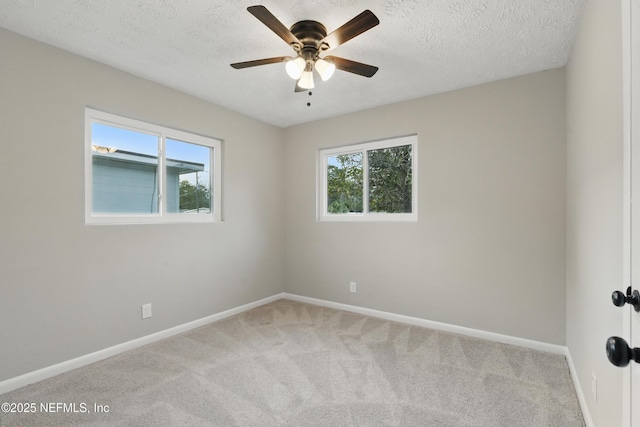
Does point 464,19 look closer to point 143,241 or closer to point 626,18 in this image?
point 626,18

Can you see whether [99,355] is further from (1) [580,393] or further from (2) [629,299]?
(1) [580,393]

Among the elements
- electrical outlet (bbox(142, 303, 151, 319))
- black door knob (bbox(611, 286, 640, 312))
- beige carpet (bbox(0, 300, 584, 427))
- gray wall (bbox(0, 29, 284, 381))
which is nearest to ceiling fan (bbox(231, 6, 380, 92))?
gray wall (bbox(0, 29, 284, 381))

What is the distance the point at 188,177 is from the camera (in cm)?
329

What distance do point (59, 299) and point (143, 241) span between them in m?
0.72

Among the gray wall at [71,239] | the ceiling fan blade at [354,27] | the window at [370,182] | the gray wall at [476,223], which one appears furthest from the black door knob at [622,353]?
the gray wall at [71,239]

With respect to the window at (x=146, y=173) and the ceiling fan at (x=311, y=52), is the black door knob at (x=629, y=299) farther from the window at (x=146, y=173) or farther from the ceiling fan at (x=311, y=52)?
the window at (x=146, y=173)

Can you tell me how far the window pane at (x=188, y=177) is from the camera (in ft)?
10.3

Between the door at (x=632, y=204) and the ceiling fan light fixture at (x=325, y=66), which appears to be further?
the ceiling fan light fixture at (x=325, y=66)

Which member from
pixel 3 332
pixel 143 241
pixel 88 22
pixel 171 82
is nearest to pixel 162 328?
pixel 143 241

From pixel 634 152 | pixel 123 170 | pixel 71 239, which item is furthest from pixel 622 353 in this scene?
pixel 123 170

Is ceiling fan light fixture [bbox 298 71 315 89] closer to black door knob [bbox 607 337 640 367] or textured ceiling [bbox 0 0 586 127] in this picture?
textured ceiling [bbox 0 0 586 127]

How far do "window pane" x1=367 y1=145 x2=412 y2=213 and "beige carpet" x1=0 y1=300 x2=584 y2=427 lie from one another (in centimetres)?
139

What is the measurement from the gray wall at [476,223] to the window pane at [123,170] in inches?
81.0

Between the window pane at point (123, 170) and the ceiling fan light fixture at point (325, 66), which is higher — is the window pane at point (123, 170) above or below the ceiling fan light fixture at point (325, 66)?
below
